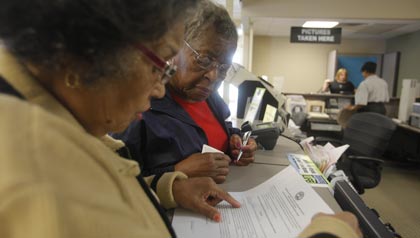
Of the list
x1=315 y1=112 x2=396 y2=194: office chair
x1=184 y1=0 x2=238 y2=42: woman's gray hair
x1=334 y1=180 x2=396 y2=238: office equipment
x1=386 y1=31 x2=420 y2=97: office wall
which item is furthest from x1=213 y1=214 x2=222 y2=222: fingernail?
x1=386 y1=31 x2=420 y2=97: office wall

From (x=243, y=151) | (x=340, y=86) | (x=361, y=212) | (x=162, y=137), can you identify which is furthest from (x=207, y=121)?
(x=340, y=86)

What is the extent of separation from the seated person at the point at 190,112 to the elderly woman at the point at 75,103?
0.42 m

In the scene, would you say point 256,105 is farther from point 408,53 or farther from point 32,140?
point 408,53

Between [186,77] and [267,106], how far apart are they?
1.10 meters

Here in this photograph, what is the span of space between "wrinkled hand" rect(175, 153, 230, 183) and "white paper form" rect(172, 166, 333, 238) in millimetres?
115

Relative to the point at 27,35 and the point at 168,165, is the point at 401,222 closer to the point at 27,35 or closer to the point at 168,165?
the point at 168,165

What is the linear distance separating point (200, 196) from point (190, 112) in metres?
0.42

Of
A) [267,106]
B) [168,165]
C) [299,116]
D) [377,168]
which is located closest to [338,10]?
[299,116]

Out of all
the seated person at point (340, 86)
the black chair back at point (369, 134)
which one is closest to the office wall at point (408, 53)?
the seated person at point (340, 86)

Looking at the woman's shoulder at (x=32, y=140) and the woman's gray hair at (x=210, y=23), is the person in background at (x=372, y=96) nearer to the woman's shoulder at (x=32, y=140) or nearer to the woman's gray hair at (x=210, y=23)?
the woman's gray hair at (x=210, y=23)

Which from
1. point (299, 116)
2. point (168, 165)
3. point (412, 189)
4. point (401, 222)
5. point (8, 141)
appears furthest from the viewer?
point (299, 116)

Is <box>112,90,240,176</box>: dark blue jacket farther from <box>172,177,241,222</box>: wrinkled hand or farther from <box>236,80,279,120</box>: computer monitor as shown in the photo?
<box>236,80,279,120</box>: computer monitor

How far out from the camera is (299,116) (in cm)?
397

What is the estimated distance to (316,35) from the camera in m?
4.35
